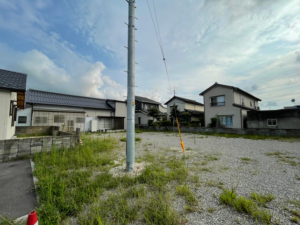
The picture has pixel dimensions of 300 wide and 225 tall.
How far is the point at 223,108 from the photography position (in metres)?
15.3

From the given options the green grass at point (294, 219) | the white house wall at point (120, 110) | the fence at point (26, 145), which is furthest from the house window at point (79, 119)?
the green grass at point (294, 219)

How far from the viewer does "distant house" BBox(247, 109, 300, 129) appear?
11.3m

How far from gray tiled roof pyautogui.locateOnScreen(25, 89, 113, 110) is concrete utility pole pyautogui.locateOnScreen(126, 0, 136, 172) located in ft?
47.1

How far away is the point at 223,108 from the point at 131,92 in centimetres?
1479

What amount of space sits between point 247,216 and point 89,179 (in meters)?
2.92

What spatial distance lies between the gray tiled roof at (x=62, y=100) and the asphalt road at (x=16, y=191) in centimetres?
1277

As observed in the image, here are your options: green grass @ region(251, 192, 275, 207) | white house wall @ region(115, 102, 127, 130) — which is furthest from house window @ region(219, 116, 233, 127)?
green grass @ region(251, 192, 275, 207)

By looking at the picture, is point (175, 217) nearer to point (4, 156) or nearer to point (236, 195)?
point (236, 195)

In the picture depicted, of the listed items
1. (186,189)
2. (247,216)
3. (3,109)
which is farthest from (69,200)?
(3,109)

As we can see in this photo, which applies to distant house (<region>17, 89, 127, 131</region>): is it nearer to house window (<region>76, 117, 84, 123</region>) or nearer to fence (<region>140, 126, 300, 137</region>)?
house window (<region>76, 117, 84, 123</region>)

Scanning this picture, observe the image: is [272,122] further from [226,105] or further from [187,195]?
[187,195]

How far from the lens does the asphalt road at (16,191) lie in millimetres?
1893

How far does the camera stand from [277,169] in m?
3.58

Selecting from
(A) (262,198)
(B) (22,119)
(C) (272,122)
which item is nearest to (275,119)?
(C) (272,122)
